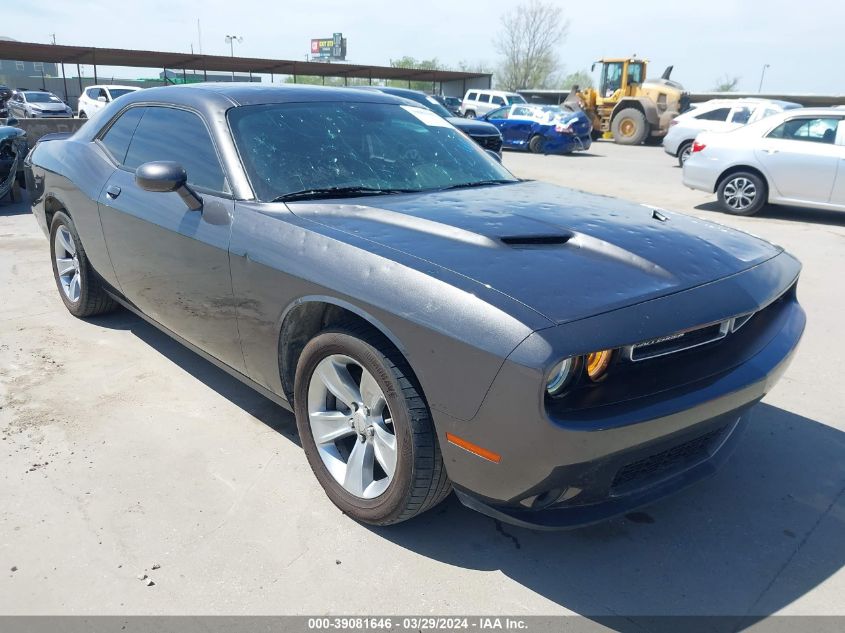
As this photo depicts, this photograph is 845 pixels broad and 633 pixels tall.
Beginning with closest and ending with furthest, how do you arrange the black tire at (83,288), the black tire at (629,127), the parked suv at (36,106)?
the black tire at (83,288), the black tire at (629,127), the parked suv at (36,106)

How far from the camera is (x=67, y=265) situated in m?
4.66

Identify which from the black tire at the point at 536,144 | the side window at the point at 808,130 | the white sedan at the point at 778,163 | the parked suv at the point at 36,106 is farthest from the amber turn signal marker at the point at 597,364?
the parked suv at the point at 36,106

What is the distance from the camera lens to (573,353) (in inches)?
71.4

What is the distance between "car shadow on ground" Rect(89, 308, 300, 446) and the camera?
3.33 metres

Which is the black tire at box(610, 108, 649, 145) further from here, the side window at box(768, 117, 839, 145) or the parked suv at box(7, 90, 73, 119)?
the parked suv at box(7, 90, 73, 119)

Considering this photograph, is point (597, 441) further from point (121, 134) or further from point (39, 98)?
point (39, 98)

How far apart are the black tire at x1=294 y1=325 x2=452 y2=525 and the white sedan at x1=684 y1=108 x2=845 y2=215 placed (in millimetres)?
8588

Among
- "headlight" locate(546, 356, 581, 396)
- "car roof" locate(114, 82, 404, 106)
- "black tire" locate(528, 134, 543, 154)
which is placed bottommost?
"black tire" locate(528, 134, 543, 154)

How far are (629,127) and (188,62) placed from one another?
21.0 m

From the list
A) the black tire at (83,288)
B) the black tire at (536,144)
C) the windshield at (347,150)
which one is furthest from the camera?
the black tire at (536,144)

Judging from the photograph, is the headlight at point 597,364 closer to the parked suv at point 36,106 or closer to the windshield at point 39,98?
the parked suv at point 36,106

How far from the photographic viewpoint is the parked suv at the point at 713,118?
15312 mm

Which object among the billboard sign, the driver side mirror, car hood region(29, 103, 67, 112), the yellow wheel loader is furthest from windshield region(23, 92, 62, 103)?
the billboard sign

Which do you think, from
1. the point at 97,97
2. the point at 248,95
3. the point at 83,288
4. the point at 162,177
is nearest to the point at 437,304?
the point at 162,177
